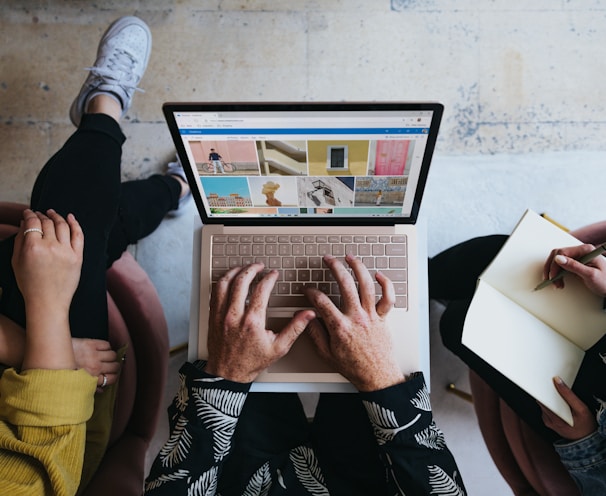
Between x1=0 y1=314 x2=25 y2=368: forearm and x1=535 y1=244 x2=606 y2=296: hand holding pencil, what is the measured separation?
1.06 meters

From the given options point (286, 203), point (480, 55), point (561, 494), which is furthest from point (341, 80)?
point (561, 494)

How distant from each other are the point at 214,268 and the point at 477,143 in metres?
1.08

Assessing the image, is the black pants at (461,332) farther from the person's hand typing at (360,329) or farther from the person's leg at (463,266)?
the person's hand typing at (360,329)

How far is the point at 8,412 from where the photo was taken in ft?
2.59

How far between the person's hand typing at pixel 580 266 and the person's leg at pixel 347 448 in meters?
0.50

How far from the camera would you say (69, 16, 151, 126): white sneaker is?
1.33 metres

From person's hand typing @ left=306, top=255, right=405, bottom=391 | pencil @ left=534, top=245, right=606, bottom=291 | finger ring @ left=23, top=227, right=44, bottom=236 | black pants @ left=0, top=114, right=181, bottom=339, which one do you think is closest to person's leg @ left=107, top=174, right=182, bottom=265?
black pants @ left=0, top=114, right=181, bottom=339

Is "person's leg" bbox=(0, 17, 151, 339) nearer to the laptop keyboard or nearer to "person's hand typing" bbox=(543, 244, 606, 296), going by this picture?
the laptop keyboard

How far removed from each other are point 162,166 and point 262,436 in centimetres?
99

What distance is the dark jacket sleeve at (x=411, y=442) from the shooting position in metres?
0.76

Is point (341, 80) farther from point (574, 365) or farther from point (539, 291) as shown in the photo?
point (574, 365)

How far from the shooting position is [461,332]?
3.50ft

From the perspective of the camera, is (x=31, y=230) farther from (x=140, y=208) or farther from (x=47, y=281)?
(x=140, y=208)

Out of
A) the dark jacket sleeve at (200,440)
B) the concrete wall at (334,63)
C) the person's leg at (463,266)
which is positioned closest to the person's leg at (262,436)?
the dark jacket sleeve at (200,440)
